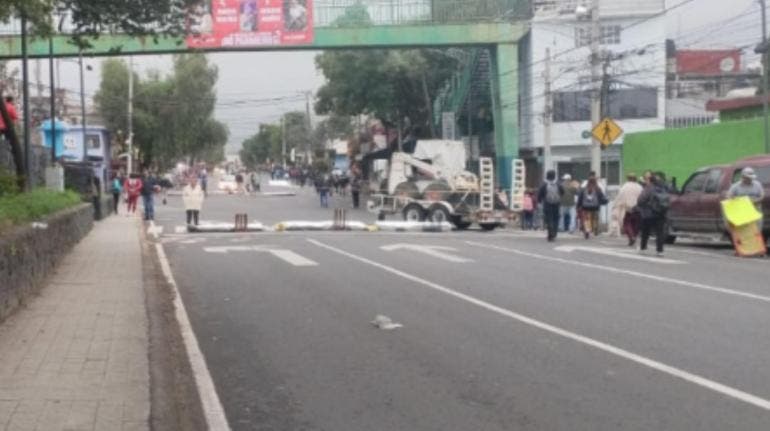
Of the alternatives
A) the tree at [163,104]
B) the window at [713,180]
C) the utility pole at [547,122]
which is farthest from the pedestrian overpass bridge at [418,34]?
the tree at [163,104]

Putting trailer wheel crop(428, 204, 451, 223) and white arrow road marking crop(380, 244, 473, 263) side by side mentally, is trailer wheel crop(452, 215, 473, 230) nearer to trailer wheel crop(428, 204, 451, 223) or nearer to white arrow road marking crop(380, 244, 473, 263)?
trailer wheel crop(428, 204, 451, 223)

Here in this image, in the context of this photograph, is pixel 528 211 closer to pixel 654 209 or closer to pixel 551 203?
pixel 551 203

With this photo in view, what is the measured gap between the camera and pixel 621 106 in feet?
166

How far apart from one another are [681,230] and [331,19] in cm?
2249

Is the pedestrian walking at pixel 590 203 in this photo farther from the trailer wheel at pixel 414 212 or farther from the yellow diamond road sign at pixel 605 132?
the trailer wheel at pixel 414 212

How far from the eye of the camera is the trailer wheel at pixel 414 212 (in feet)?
112

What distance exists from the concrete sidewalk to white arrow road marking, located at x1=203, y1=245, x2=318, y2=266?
134 inches

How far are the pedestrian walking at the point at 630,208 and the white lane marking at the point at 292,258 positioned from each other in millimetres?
7249

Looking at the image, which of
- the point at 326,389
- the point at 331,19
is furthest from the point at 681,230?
the point at 331,19

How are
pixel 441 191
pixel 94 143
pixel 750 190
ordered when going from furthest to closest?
pixel 94 143 → pixel 441 191 → pixel 750 190

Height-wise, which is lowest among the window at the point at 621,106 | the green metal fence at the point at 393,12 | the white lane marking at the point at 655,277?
the white lane marking at the point at 655,277

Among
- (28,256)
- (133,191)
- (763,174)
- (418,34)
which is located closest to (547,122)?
(418,34)

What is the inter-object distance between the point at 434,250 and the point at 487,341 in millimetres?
11051

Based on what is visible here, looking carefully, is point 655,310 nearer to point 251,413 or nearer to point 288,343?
point 288,343
